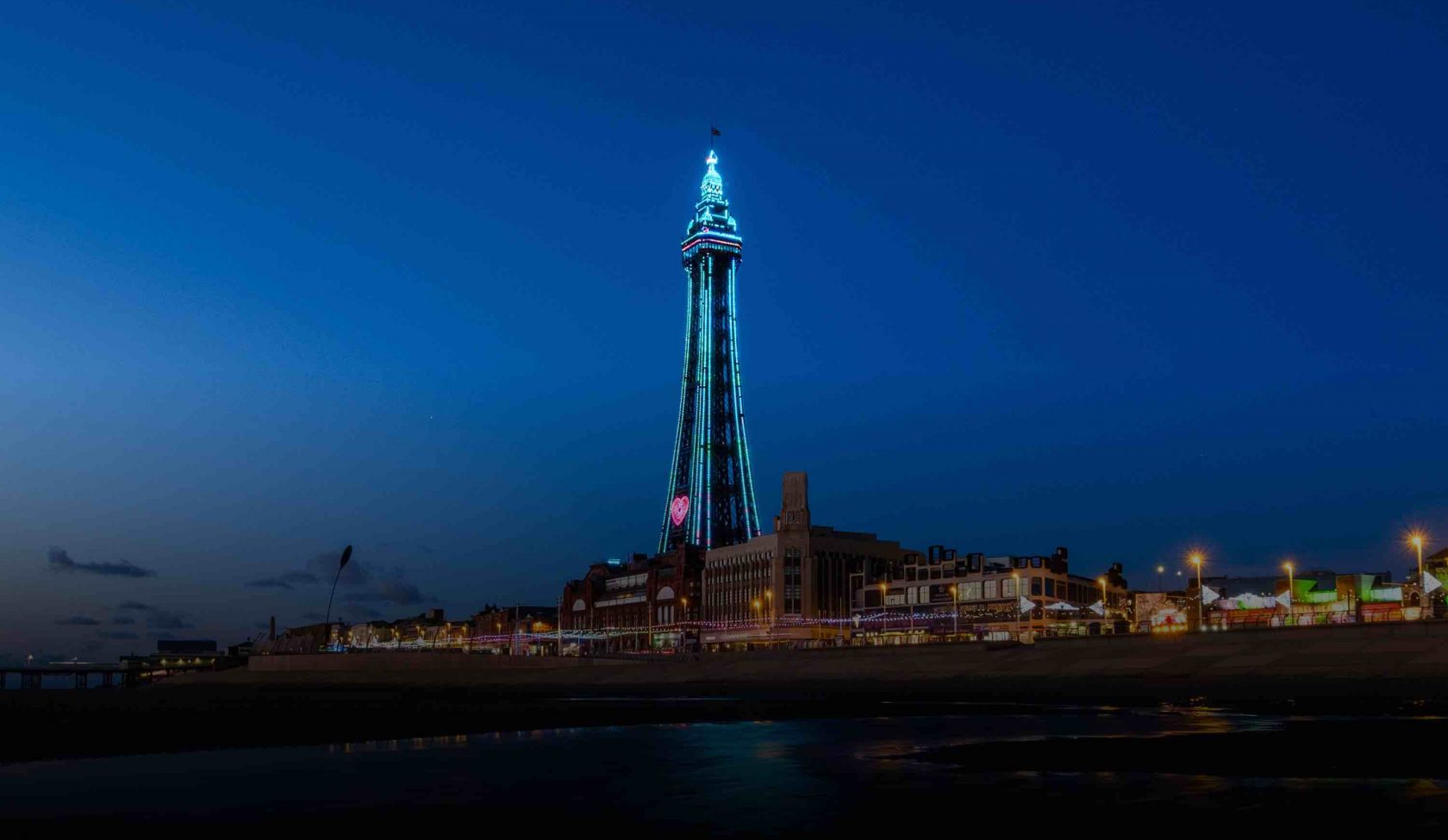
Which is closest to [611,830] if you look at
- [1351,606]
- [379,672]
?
[1351,606]

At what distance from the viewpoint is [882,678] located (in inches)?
3014

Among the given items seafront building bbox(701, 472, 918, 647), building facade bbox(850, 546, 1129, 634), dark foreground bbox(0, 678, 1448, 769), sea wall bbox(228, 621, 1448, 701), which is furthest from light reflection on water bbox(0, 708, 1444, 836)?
seafront building bbox(701, 472, 918, 647)

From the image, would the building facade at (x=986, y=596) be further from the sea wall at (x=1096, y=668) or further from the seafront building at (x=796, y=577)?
the sea wall at (x=1096, y=668)

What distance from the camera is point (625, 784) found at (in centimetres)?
1872

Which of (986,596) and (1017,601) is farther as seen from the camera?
(986,596)

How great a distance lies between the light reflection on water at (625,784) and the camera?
15641 millimetres

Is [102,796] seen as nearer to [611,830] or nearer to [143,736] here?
[611,830]

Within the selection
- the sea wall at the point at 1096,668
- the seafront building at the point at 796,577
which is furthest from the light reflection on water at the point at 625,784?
the seafront building at the point at 796,577

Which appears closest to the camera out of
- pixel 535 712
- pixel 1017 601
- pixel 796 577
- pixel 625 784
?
pixel 625 784

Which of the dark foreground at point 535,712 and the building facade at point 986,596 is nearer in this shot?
the dark foreground at point 535,712

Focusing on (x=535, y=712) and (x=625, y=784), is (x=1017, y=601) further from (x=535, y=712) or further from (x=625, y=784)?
(x=625, y=784)

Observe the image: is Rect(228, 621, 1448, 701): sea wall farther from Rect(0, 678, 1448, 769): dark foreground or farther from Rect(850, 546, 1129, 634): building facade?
Rect(850, 546, 1129, 634): building facade

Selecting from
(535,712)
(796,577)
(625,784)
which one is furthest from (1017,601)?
(625,784)

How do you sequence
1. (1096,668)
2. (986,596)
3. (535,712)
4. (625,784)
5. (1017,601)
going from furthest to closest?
(986,596) → (1017,601) → (1096,668) → (535,712) → (625,784)
